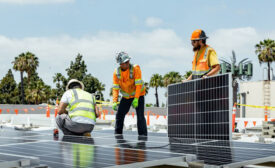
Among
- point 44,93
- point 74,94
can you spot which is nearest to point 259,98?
point 44,93

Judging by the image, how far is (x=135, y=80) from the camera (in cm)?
888

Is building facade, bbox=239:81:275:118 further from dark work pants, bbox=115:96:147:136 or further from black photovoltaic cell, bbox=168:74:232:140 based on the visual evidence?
black photovoltaic cell, bbox=168:74:232:140

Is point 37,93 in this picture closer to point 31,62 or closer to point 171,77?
point 31,62

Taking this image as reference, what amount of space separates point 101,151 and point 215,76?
3044 mm

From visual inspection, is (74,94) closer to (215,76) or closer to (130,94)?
(130,94)

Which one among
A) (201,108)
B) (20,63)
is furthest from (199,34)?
(20,63)

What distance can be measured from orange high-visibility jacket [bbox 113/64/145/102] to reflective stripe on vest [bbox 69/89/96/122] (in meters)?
1.33

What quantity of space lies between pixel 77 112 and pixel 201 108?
7.81 feet

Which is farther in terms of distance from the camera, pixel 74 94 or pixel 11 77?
pixel 11 77

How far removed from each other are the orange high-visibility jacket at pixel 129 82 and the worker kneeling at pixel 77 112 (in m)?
1.22

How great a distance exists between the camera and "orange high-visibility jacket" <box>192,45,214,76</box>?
770 centimetres

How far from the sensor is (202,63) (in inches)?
308

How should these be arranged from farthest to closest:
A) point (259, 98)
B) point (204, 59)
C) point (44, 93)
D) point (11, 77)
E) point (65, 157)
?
1. point (11, 77)
2. point (44, 93)
3. point (259, 98)
4. point (204, 59)
5. point (65, 157)

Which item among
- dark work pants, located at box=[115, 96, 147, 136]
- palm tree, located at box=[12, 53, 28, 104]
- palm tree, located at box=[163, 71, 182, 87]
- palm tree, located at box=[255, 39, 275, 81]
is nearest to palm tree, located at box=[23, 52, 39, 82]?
palm tree, located at box=[12, 53, 28, 104]
